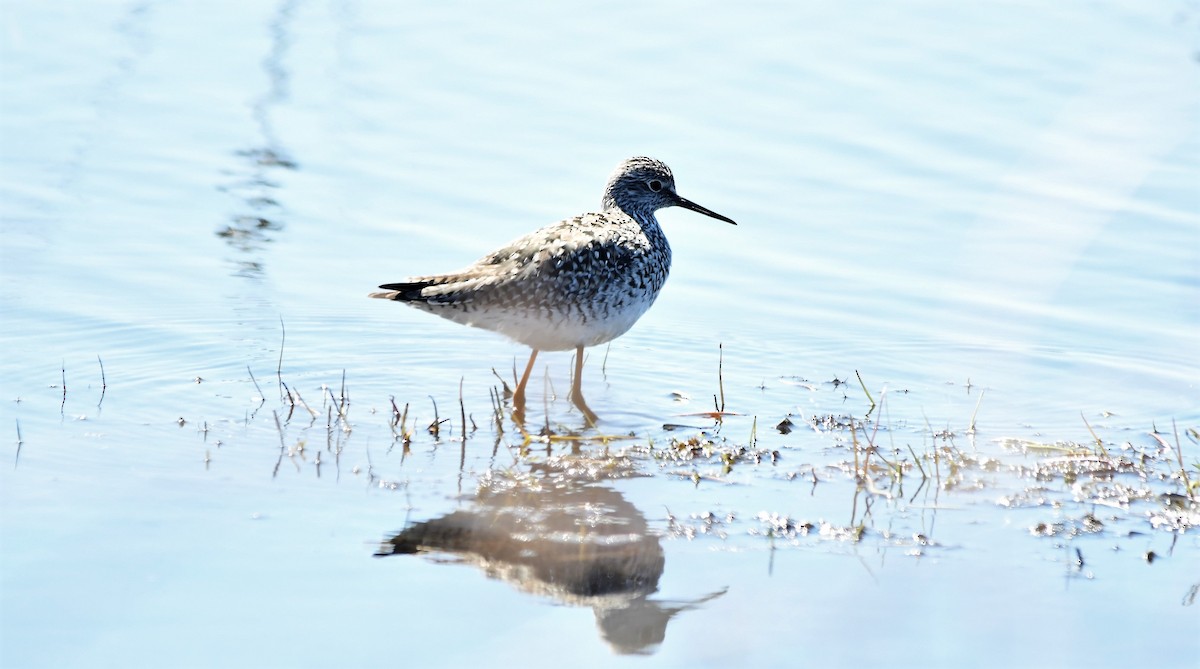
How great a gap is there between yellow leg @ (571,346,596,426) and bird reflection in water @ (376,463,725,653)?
108 centimetres

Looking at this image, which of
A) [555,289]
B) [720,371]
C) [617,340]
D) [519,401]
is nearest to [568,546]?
[519,401]

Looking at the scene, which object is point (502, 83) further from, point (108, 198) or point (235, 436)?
point (235, 436)

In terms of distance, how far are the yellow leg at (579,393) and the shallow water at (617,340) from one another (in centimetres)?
17

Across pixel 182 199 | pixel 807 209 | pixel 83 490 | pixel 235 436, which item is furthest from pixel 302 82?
pixel 83 490

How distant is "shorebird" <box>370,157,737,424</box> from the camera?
23.8 ft

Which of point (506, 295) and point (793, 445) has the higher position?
point (506, 295)

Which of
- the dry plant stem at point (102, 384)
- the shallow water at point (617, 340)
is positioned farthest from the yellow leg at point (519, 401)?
the dry plant stem at point (102, 384)

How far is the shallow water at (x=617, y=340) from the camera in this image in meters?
5.04

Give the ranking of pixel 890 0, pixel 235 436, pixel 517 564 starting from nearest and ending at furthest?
pixel 517 564
pixel 235 436
pixel 890 0

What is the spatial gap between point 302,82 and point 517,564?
26.9 ft

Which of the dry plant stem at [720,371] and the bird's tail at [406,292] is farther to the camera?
the dry plant stem at [720,371]

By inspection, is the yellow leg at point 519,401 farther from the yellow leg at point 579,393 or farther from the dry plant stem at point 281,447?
the dry plant stem at point 281,447

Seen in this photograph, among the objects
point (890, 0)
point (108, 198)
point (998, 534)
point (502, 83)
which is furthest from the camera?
point (890, 0)

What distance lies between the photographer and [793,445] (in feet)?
22.8
